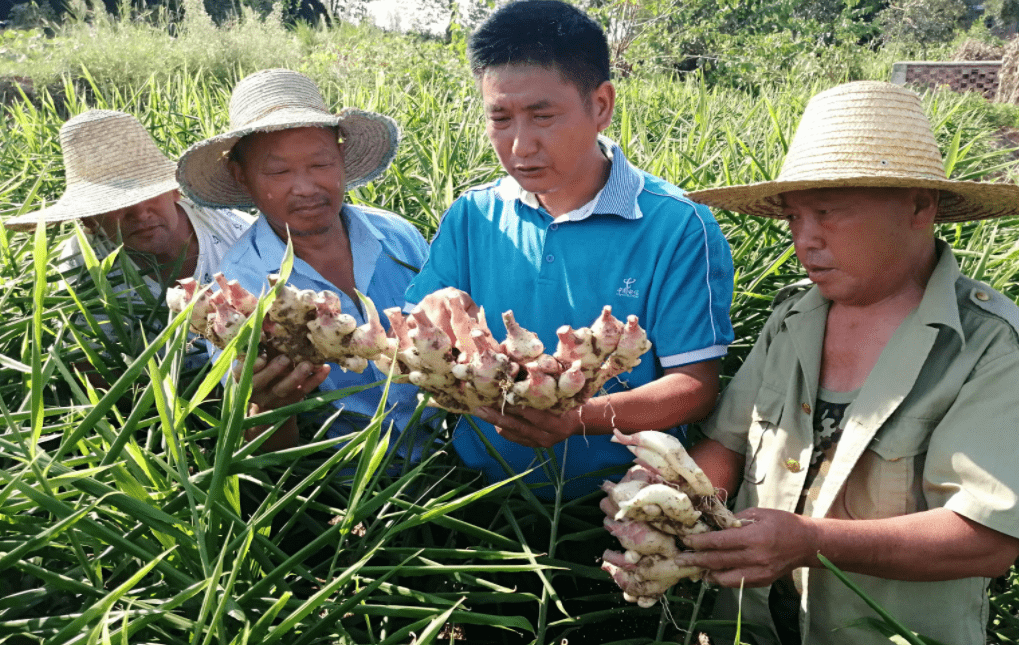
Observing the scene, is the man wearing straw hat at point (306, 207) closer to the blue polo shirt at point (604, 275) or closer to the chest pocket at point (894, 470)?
the blue polo shirt at point (604, 275)

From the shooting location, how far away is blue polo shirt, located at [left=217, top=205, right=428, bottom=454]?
160 cm

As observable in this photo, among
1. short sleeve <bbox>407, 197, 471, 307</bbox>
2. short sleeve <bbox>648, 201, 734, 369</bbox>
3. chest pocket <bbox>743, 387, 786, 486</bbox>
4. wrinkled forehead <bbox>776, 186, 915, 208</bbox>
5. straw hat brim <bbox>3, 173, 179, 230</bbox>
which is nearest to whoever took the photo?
wrinkled forehead <bbox>776, 186, 915, 208</bbox>

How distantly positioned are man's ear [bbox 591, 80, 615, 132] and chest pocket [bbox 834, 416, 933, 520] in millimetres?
705

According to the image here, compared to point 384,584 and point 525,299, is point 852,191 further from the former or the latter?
point 384,584

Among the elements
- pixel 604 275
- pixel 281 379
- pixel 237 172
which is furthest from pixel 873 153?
pixel 237 172

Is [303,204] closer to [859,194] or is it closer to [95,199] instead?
[95,199]

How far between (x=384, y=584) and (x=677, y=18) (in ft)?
24.9

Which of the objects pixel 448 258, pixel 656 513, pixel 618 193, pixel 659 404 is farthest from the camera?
pixel 448 258

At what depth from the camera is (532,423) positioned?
44.1 inches

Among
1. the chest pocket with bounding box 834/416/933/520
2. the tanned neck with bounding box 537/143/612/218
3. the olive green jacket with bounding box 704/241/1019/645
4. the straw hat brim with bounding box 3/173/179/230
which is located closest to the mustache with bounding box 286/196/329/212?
the straw hat brim with bounding box 3/173/179/230

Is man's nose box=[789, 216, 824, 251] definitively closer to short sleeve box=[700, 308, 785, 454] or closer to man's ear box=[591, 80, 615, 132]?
short sleeve box=[700, 308, 785, 454]

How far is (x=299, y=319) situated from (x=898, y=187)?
832mm

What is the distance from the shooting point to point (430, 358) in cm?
102

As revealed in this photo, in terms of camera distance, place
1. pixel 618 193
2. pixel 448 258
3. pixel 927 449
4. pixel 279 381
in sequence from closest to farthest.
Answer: pixel 927 449, pixel 279 381, pixel 618 193, pixel 448 258
